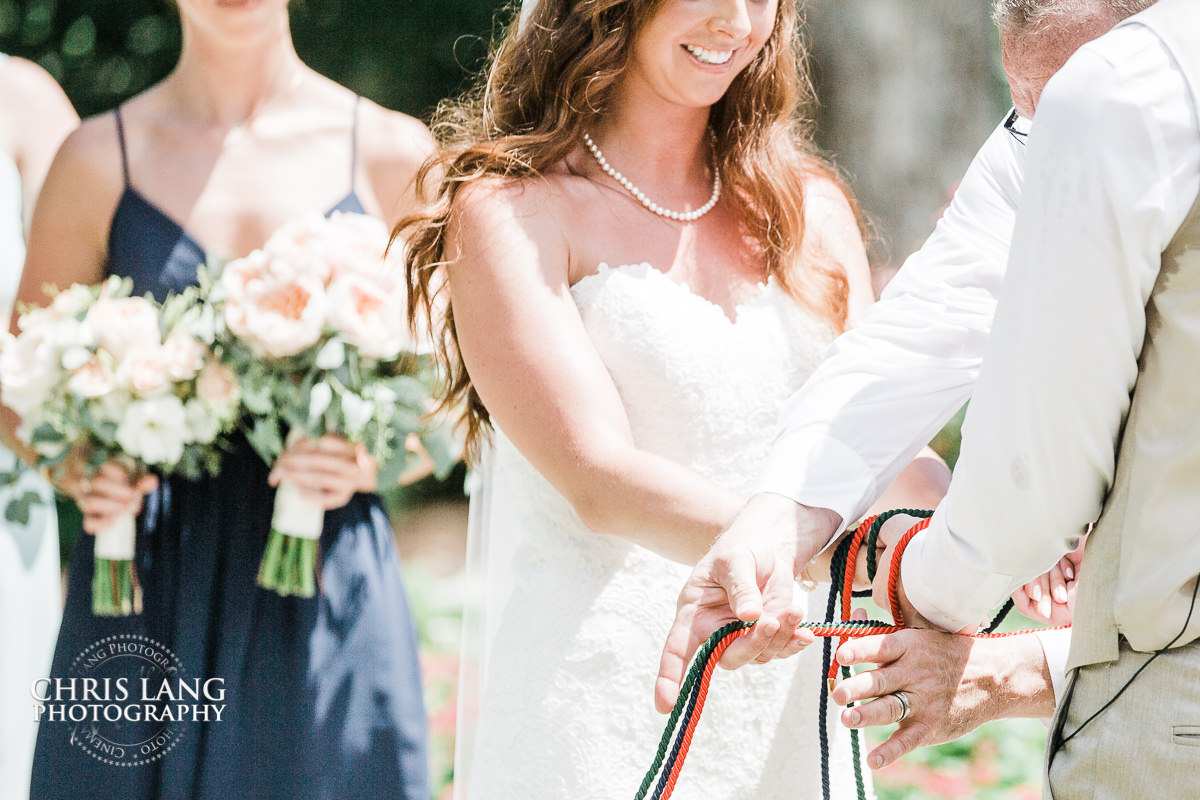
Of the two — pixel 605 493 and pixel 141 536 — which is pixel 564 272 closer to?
pixel 605 493

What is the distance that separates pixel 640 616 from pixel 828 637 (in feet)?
2.12

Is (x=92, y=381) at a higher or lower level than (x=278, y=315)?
lower

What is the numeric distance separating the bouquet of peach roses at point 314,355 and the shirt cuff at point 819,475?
1.17 metres

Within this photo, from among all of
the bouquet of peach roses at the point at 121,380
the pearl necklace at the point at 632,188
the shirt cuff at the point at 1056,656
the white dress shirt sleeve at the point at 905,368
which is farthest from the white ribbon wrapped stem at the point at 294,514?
the shirt cuff at the point at 1056,656

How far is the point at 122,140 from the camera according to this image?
9.01ft

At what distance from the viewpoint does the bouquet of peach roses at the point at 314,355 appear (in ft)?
8.20

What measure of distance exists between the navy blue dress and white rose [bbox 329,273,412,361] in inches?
14.8

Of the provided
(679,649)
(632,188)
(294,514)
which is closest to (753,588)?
(679,649)

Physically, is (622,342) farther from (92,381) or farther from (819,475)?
(92,381)

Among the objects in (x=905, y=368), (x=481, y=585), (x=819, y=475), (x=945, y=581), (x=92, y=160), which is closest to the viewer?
(x=945, y=581)

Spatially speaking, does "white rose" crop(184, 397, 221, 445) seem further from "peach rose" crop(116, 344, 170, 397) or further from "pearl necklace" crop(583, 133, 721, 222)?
"pearl necklace" crop(583, 133, 721, 222)

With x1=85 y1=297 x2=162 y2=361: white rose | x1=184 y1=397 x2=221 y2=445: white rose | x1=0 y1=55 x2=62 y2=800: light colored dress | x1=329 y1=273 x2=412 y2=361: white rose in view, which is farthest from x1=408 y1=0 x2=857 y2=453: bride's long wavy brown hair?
x1=0 y1=55 x2=62 y2=800: light colored dress

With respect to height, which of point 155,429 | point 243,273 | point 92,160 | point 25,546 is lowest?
point 25,546

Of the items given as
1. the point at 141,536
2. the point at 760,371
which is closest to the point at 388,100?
the point at 141,536
